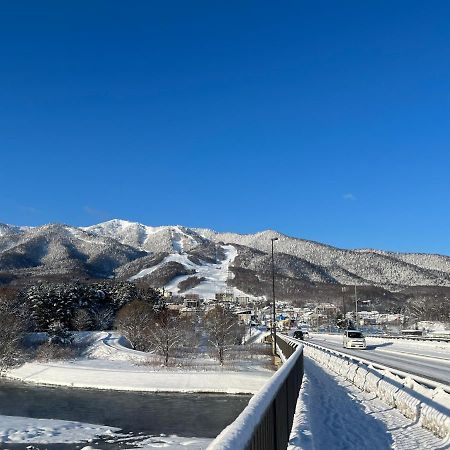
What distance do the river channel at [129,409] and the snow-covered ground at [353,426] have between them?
17.0m

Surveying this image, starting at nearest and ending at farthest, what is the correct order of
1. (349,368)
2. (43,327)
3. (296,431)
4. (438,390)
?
1. (296,431)
2. (438,390)
3. (349,368)
4. (43,327)

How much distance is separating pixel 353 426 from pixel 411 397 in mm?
1868

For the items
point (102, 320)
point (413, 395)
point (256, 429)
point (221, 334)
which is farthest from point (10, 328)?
point (256, 429)

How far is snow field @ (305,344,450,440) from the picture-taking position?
11.5 meters

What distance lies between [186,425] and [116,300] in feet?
262

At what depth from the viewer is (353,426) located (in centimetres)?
1348

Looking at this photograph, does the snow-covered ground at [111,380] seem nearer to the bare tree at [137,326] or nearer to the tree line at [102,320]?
the bare tree at [137,326]

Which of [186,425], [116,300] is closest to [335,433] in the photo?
[186,425]

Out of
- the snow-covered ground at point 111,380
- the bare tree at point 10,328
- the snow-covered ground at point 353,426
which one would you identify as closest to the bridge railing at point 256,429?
the snow-covered ground at point 353,426

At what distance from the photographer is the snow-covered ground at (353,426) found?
10.9m

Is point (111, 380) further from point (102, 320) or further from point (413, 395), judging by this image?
point (413, 395)

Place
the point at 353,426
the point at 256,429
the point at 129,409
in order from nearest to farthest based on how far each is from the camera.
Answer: the point at 256,429 → the point at 353,426 → the point at 129,409

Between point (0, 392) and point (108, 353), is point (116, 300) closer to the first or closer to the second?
point (108, 353)

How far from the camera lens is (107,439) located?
32531 millimetres
